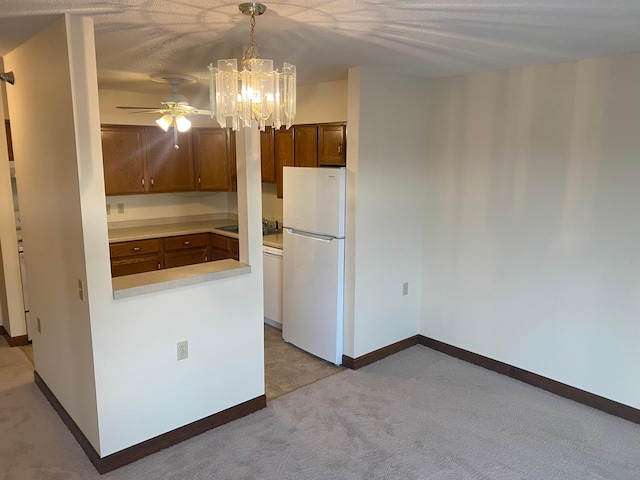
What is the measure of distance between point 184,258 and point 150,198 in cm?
87

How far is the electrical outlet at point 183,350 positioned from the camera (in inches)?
112

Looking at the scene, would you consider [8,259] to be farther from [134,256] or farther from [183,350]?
[183,350]

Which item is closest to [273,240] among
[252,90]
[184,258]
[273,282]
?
[273,282]

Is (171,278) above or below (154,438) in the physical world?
above

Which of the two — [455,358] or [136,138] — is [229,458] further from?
[136,138]

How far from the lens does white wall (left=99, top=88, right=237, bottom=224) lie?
4977mm

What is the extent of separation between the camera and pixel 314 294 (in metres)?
4.05

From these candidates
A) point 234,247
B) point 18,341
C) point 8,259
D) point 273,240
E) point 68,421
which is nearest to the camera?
point 68,421

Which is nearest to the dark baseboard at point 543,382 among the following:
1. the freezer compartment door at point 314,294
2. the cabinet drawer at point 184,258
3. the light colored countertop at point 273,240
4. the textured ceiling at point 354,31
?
the freezer compartment door at point 314,294

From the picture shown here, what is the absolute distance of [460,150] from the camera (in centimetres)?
394

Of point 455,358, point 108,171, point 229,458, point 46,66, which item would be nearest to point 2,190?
point 108,171

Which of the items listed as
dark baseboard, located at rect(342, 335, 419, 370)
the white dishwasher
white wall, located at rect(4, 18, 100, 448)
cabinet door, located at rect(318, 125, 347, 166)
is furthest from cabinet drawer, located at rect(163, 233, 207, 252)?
dark baseboard, located at rect(342, 335, 419, 370)

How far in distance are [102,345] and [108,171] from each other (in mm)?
2793

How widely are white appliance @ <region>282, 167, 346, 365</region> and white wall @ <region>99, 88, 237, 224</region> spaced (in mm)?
1615
